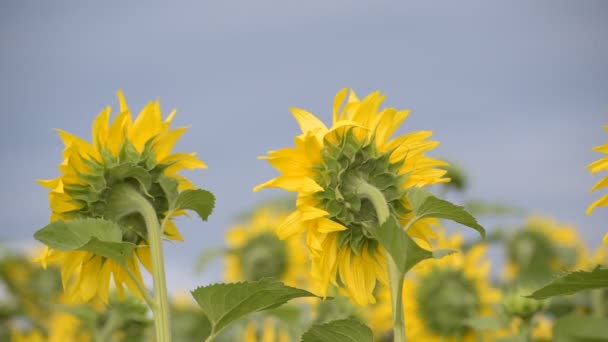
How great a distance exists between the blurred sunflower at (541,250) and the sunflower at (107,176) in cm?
274

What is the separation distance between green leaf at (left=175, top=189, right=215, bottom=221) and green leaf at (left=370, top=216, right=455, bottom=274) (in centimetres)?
36

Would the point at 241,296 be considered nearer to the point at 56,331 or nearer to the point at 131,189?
the point at 131,189

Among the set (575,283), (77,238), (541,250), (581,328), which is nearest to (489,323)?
(581,328)

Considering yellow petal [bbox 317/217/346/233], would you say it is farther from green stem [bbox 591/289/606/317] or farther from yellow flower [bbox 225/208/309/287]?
yellow flower [bbox 225/208/309/287]

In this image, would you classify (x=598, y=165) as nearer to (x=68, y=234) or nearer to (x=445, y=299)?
(x=68, y=234)

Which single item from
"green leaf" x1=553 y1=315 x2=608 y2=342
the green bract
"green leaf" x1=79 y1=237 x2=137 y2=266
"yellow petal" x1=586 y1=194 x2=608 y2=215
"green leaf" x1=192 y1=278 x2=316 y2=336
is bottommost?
"green leaf" x1=553 y1=315 x2=608 y2=342

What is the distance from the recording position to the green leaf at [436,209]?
1157mm

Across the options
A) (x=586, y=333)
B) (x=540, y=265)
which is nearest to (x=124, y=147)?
(x=586, y=333)

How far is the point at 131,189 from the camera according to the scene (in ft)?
4.70

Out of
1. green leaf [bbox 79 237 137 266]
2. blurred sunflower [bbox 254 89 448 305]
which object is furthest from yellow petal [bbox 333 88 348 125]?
green leaf [bbox 79 237 137 266]

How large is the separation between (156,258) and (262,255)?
2.51 meters

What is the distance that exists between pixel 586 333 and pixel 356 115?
74cm

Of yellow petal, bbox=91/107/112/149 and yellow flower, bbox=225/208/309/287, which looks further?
yellow flower, bbox=225/208/309/287

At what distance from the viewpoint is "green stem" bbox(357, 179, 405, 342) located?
1.13 metres
